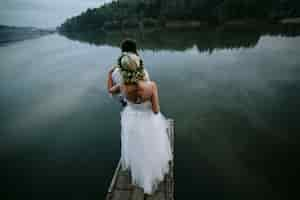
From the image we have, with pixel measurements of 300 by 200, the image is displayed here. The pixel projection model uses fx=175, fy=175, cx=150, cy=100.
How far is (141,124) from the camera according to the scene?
1.84 m

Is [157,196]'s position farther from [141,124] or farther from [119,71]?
[119,71]

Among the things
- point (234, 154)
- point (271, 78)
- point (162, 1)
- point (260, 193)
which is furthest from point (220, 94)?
point (162, 1)

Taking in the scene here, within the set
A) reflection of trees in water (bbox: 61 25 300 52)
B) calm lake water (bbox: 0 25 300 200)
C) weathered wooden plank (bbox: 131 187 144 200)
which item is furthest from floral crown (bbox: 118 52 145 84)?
reflection of trees in water (bbox: 61 25 300 52)

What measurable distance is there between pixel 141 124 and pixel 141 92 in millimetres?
420

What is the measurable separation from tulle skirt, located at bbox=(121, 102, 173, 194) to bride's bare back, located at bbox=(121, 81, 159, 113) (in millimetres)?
101

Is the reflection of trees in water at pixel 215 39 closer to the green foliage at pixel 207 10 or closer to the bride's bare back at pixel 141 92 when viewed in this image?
the bride's bare back at pixel 141 92

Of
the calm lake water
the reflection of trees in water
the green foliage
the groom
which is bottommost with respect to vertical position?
the calm lake water

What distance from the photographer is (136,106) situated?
1.78m

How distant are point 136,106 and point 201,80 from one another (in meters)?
7.00

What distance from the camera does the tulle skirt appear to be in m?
1.84

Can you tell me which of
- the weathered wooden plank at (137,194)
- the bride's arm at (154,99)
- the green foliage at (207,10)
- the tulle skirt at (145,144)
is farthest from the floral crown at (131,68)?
the green foliage at (207,10)

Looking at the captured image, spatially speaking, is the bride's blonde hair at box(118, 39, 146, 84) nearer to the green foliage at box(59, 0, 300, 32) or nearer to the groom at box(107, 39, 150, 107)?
the groom at box(107, 39, 150, 107)

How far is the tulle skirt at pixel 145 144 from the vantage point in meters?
1.84

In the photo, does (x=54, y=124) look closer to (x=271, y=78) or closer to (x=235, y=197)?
(x=235, y=197)
